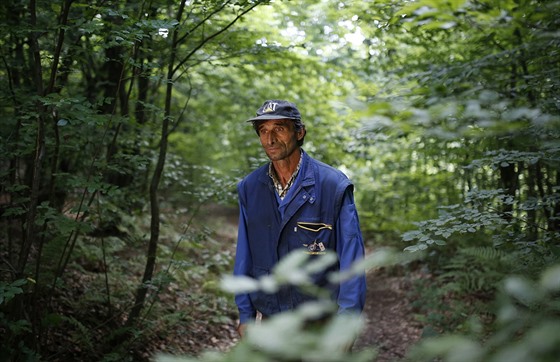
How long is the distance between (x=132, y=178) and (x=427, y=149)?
458cm

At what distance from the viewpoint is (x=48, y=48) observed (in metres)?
5.00

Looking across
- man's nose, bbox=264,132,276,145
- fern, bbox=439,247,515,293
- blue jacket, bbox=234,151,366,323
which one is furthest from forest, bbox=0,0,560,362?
man's nose, bbox=264,132,276,145

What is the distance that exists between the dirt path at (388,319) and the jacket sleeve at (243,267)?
2.56 m

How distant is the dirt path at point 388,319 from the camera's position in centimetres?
602

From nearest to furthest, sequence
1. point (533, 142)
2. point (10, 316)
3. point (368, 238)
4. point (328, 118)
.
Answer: point (533, 142)
point (10, 316)
point (328, 118)
point (368, 238)

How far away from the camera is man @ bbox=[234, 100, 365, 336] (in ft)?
9.94

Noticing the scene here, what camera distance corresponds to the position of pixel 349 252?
2932mm

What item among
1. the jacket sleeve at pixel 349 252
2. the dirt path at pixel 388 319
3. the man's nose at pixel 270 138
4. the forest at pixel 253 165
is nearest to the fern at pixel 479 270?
the forest at pixel 253 165

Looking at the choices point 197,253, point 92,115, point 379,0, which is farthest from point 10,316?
point 197,253

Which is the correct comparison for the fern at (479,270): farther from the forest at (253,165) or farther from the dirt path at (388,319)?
the dirt path at (388,319)

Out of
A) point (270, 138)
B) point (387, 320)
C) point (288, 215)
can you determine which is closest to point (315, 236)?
point (288, 215)

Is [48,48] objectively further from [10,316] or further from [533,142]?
[533,142]

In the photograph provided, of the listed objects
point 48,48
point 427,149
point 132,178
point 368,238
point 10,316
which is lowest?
Answer: point 368,238

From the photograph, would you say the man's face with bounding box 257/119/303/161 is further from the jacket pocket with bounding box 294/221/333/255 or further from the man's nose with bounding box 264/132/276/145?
the jacket pocket with bounding box 294/221/333/255
